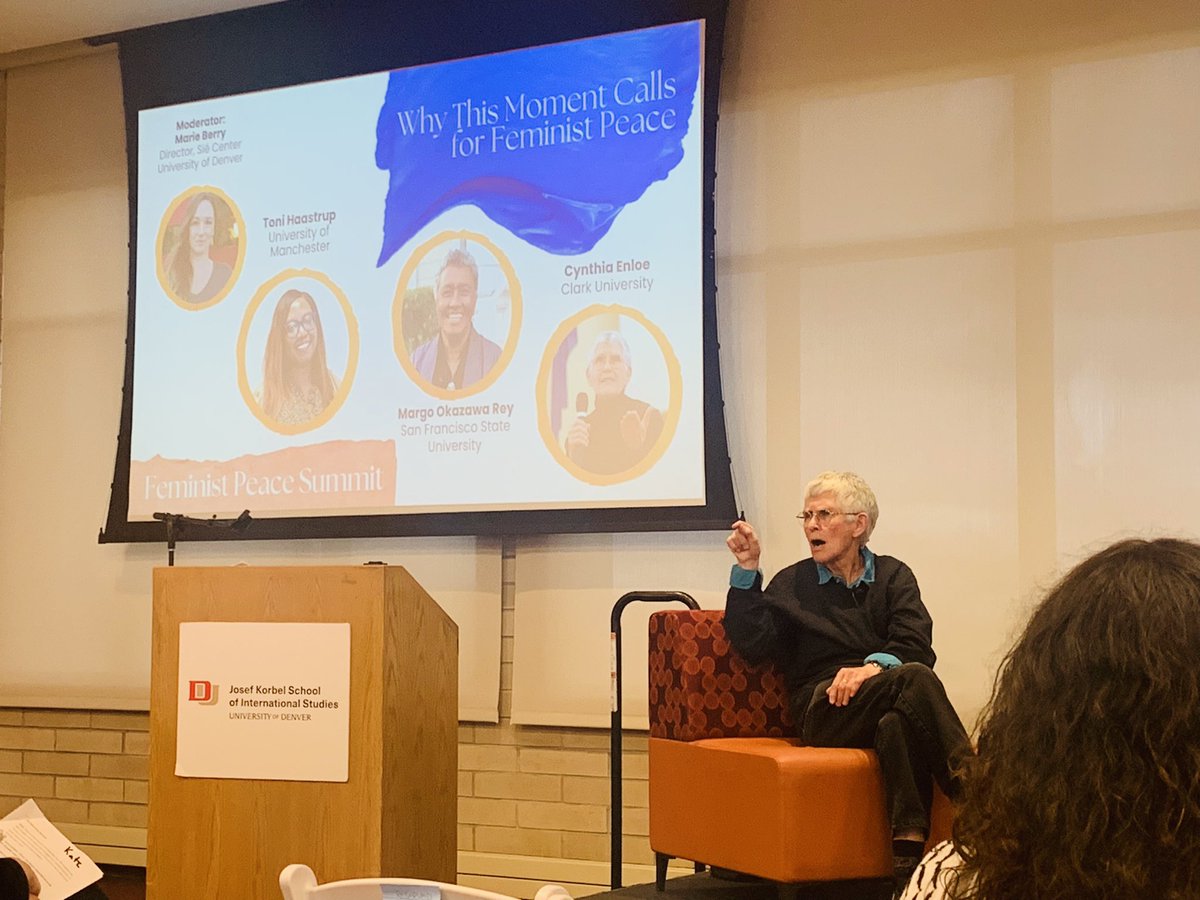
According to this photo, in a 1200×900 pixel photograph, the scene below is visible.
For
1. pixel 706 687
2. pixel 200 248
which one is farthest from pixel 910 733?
pixel 200 248

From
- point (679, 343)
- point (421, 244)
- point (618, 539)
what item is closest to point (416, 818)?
point (618, 539)

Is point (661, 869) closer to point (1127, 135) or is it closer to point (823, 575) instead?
point (823, 575)

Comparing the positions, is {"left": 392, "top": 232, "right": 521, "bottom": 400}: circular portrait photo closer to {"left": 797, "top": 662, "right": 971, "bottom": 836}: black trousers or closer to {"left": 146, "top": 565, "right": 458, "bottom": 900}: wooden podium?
{"left": 146, "top": 565, "right": 458, "bottom": 900}: wooden podium

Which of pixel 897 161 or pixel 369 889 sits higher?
pixel 897 161

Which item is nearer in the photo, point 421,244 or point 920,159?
point 920,159

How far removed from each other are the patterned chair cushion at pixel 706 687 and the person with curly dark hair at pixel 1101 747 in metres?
2.79

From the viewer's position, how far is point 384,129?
16.6 ft

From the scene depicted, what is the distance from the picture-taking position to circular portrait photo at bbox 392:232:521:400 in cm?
484

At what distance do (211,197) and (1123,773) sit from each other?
16.3 ft

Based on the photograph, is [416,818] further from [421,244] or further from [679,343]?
[421,244]

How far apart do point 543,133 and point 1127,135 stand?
1.95 meters

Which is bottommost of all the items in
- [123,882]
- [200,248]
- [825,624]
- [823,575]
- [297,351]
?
[123,882]

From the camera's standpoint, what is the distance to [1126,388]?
4.09 m

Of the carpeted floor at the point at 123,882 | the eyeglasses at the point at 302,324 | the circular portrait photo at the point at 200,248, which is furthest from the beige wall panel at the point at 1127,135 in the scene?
the carpeted floor at the point at 123,882
